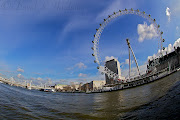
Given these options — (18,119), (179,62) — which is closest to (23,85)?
(18,119)

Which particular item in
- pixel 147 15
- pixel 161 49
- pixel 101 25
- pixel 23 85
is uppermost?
pixel 147 15

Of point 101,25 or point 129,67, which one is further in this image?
point 129,67

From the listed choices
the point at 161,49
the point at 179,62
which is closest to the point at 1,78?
the point at 161,49

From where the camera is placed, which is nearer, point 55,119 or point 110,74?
point 55,119

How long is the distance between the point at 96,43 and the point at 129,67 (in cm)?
2941

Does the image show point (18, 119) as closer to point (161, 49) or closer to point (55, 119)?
point (55, 119)

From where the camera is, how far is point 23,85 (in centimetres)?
8688

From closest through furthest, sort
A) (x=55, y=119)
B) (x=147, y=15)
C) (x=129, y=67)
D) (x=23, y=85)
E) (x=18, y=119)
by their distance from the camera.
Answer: (x=18, y=119), (x=55, y=119), (x=147, y=15), (x=129, y=67), (x=23, y=85)

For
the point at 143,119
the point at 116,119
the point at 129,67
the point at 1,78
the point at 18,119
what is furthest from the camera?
the point at 1,78

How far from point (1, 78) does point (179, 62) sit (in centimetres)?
12917

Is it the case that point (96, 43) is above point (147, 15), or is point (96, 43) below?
below

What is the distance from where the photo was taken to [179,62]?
67.2m

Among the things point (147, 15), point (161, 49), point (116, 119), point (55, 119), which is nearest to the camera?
point (116, 119)

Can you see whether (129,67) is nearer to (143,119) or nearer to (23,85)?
(143,119)
